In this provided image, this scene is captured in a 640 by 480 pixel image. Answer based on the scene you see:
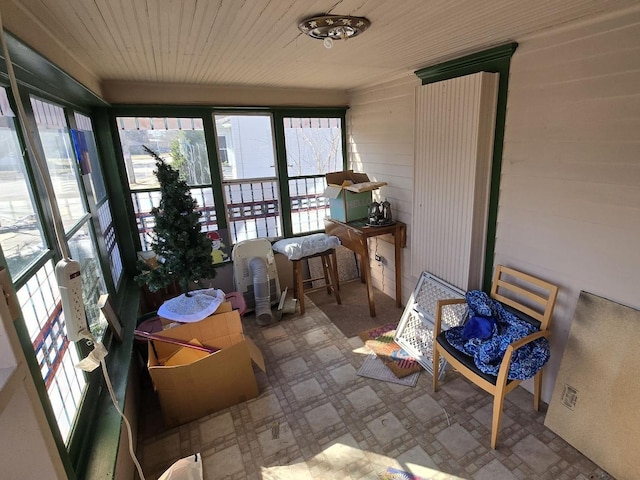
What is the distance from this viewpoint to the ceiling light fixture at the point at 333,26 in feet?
4.97

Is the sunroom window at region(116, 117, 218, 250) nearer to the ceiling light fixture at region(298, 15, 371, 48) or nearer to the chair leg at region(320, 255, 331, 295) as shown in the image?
the chair leg at region(320, 255, 331, 295)

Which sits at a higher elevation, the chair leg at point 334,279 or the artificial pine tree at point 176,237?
the artificial pine tree at point 176,237

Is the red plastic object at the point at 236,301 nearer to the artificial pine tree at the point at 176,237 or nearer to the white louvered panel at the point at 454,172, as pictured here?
the artificial pine tree at the point at 176,237

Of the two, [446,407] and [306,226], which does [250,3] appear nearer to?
[446,407]

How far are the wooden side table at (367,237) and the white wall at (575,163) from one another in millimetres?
1118

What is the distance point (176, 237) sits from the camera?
2262 mm

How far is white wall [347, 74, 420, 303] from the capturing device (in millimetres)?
3059

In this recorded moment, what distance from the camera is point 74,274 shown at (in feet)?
3.39

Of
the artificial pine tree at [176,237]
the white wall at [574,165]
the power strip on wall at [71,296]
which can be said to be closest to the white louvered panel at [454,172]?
the white wall at [574,165]

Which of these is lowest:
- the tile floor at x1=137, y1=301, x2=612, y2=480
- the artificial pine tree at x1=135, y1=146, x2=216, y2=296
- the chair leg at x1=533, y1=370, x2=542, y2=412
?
the tile floor at x1=137, y1=301, x2=612, y2=480

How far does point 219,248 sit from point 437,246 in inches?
85.2

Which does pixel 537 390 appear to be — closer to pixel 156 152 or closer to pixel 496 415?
pixel 496 415

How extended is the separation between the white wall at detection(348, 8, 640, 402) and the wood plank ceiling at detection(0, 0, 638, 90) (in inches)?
6.7

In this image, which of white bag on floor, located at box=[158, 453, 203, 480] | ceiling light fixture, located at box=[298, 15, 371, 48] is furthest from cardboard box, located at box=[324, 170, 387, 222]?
white bag on floor, located at box=[158, 453, 203, 480]
